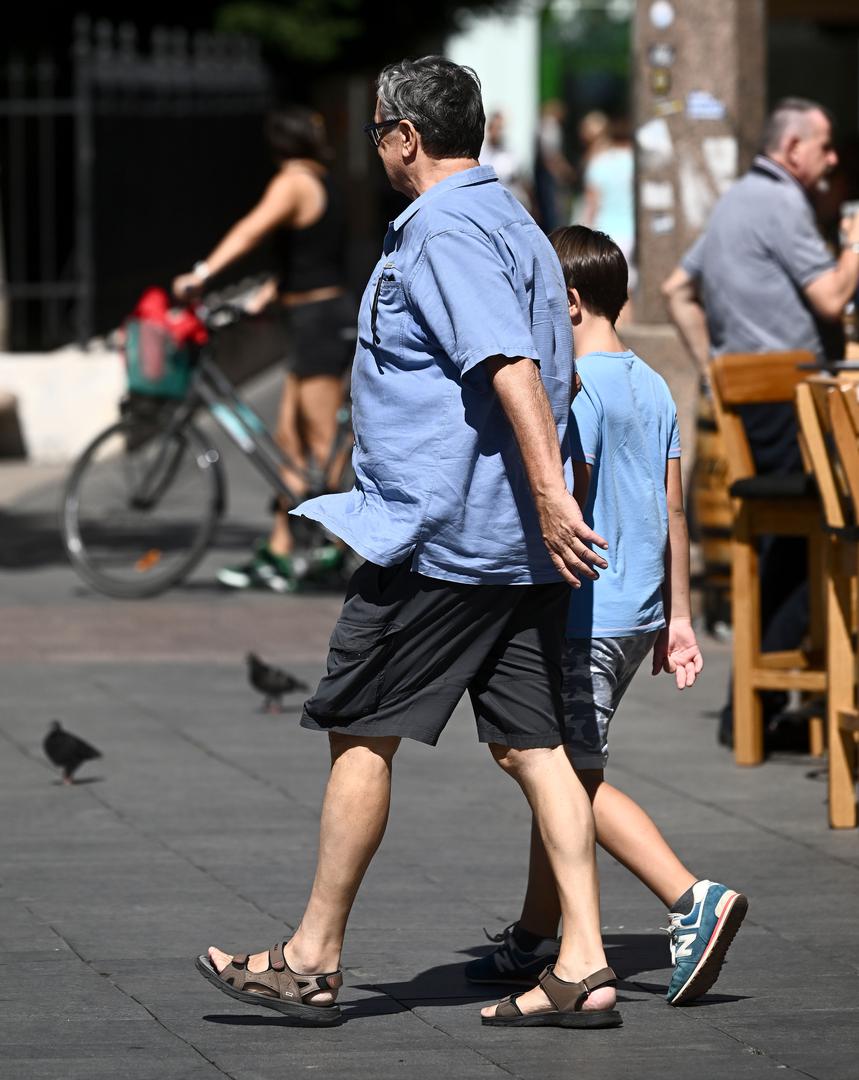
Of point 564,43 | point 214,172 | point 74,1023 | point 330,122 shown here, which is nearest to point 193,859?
point 74,1023

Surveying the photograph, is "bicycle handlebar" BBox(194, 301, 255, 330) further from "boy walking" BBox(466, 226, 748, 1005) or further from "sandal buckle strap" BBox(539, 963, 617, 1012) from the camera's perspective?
"sandal buckle strap" BBox(539, 963, 617, 1012)

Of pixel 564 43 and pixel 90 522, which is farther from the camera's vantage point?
pixel 564 43

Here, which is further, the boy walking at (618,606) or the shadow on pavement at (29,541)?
the shadow on pavement at (29,541)

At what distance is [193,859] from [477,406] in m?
1.96

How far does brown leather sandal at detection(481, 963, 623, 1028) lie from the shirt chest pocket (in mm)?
1244

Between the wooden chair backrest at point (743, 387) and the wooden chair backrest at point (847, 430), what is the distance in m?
1.05

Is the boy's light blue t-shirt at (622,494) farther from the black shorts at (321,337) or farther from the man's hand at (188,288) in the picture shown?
the black shorts at (321,337)

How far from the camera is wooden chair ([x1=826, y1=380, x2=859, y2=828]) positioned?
A: 635 centimetres

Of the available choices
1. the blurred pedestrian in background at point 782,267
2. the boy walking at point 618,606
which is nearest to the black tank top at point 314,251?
the blurred pedestrian in background at point 782,267

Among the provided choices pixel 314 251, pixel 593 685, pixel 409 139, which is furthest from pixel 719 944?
pixel 314 251

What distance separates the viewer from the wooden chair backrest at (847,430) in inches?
243

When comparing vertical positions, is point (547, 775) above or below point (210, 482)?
above

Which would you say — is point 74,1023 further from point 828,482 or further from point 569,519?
point 828,482

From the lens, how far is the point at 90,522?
34.3 feet
